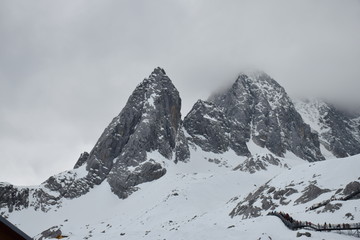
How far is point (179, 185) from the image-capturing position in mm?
104938

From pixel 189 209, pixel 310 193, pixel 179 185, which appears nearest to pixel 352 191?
pixel 310 193

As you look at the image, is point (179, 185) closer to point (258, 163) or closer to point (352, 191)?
point (258, 163)

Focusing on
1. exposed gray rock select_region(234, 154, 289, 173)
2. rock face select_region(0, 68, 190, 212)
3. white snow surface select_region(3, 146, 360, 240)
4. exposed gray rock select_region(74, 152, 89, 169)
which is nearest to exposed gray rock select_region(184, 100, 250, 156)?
rock face select_region(0, 68, 190, 212)

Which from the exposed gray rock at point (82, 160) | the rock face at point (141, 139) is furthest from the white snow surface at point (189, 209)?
the exposed gray rock at point (82, 160)

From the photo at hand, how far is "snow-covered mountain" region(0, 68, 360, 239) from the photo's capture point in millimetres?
48853

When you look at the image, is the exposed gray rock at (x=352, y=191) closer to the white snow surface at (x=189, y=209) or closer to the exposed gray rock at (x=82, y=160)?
the white snow surface at (x=189, y=209)

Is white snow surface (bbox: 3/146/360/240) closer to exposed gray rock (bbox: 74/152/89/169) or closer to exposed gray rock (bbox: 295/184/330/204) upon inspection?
exposed gray rock (bbox: 295/184/330/204)

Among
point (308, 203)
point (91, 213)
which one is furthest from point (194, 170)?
point (308, 203)

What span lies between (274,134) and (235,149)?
101ft

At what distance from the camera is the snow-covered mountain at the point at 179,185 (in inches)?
1923

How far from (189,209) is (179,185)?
77.2 feet

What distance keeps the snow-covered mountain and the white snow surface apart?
251 mm

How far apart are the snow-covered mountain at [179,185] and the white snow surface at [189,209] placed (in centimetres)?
25

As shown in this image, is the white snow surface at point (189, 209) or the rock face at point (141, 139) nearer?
the white snow surface at point (189, 209)
